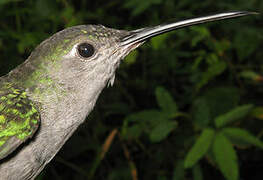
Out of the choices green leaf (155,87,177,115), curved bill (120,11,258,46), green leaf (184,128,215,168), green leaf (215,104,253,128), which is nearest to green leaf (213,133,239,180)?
green leaf (184,128,215,168)

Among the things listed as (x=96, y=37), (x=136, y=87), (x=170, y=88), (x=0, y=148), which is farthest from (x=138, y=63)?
(x=0, y=148)

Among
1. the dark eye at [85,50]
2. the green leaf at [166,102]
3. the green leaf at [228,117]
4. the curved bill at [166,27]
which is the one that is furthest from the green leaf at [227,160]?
the dark eye at [85,50]

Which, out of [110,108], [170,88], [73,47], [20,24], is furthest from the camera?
[170,88]

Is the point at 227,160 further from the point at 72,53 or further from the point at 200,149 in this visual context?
the point at 72,53

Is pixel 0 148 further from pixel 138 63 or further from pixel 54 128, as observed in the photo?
pixel 138 63

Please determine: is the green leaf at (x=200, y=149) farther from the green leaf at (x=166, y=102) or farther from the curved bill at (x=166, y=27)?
the curved bill at (x=166, y=27)

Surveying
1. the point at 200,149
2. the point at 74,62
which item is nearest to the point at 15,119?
the point at 74,62
